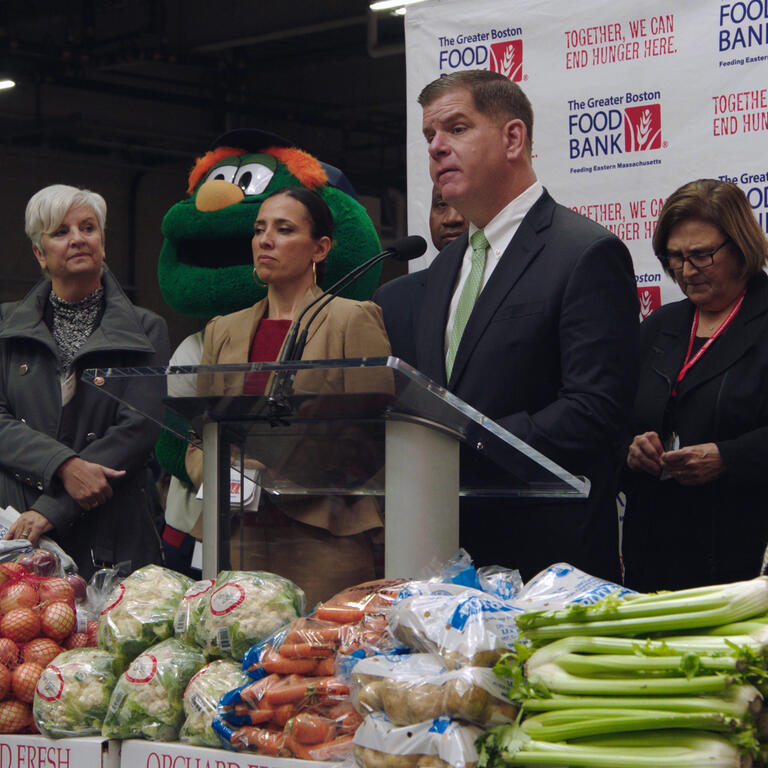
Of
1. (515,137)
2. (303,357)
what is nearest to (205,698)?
(303,357)

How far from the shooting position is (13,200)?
1259cm

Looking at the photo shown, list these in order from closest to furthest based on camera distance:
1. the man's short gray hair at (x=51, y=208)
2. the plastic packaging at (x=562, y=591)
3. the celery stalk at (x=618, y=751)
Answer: the celery stalk at (x=618, y=751) → the plastic packaging at (x=562, y=591) → the man's short gray hair at (x=51, y=208)

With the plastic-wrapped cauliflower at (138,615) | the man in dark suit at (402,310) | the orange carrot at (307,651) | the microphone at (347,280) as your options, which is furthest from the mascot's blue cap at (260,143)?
the orange carrot at (307,651)

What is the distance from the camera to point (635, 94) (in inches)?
139

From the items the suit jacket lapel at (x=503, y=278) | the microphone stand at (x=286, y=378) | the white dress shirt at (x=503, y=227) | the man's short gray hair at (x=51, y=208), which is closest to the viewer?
the microphone stand at (x=286, y=378)

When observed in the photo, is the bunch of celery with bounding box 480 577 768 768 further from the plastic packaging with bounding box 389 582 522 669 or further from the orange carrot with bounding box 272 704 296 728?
the orange carrot with bounding box 272 704 296 728

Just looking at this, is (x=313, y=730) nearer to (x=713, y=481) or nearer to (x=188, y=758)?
(x=188, y=758)

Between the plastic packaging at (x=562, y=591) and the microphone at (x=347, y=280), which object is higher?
the microphone at (x=347, y=280)

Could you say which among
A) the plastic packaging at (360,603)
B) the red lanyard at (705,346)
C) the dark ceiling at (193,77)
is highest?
the dark ceiling at (193,77)

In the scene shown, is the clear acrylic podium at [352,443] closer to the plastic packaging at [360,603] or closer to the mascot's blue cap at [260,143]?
the plastic packaging at [360,603]

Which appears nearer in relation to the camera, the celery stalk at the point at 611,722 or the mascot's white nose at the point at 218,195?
the celery stalk at the point at 611,722

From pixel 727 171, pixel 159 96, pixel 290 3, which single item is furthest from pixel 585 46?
pixel 159 96

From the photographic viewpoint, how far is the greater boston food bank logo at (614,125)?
351 centimetres

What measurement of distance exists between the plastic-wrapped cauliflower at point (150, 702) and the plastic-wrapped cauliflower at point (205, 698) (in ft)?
0.07
